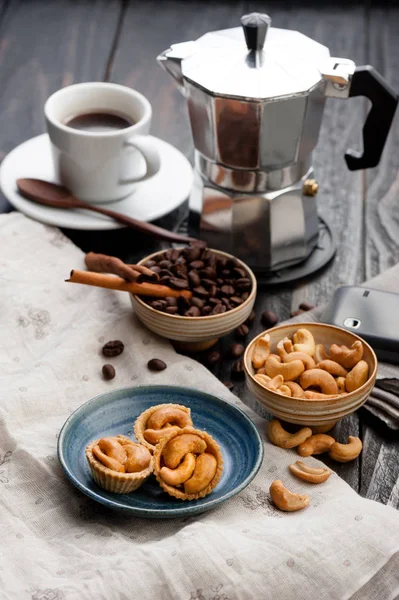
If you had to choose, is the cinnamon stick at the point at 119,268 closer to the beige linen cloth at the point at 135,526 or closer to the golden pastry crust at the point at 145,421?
the beige linen cloth at the point at 135,526

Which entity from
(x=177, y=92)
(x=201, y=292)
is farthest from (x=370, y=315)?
(x=177, y=92)

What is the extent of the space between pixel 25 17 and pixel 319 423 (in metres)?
1.33

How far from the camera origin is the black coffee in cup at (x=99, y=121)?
144cm

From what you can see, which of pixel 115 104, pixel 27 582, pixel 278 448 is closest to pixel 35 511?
pixel 27 582

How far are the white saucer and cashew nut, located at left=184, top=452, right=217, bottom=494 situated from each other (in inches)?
21.2

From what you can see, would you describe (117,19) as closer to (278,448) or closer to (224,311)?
(224,311)

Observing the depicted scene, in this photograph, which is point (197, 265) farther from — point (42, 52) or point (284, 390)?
point (42, 52)

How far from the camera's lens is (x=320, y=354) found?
1104mm

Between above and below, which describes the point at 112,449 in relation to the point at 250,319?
above

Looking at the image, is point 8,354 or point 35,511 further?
point 8,354

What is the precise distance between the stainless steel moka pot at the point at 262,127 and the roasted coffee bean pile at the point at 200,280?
4.2 inches

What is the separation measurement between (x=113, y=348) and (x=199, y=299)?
128 millimetres

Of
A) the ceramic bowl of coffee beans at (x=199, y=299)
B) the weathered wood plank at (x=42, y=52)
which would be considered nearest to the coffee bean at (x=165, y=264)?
the ceramic bowl of coffee beans at (x=199, y=299)

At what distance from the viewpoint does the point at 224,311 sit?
3.83 ft
